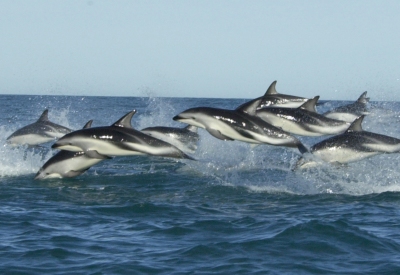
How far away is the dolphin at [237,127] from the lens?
13758 mm

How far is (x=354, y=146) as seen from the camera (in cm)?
1473

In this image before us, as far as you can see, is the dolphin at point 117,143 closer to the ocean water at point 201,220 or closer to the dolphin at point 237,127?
the ocean water at point 201,220

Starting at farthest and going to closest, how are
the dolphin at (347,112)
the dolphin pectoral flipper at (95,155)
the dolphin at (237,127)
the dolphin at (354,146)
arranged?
the dolphin at (347,112)
the dolphin at (354,146)
the dolphin at (237,127)
the dolphin pectoral flipper at (95,155)

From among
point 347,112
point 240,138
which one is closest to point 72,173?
point 240,138

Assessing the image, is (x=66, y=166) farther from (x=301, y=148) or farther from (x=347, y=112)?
(x=347, y=112)

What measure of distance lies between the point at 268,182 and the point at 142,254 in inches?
256

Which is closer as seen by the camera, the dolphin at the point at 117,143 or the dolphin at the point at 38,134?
the dolphin at the point at 117,143

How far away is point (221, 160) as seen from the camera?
19.4m

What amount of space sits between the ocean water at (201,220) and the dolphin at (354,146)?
17.3 inches

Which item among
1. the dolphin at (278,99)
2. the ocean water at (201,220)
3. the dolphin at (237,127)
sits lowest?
the ocean water at (201,220)

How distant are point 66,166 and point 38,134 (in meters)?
5.20

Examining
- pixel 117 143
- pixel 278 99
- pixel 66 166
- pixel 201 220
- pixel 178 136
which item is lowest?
pixel 201 220

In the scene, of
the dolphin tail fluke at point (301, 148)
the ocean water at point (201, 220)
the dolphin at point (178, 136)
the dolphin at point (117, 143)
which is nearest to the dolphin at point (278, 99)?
the ocean water at point (201, 220)

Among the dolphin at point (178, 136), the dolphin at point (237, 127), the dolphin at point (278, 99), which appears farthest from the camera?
the dolphin at point (178, 136)
